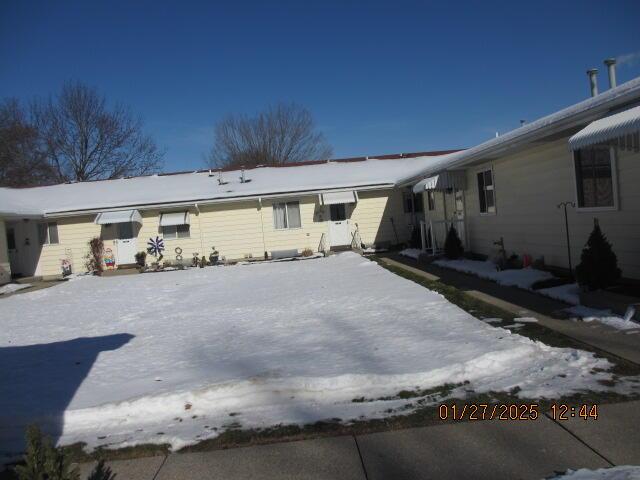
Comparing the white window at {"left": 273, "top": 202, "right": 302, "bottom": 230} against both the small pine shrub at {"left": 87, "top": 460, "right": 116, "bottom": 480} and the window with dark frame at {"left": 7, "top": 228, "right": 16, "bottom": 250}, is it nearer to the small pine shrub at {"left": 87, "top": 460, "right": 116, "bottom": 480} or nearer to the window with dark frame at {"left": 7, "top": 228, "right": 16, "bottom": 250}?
the window with dark frame at {"left": 7, "top": 228, "right": 16, "bottom": 250}

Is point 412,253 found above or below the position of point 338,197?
below

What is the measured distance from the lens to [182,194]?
19672 millimetres

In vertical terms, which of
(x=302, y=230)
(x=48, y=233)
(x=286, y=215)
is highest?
(x=48, y=233)

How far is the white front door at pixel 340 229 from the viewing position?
19.4 meters

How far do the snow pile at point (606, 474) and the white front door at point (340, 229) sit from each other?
1664 cm

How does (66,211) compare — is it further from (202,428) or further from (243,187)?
(202,428)

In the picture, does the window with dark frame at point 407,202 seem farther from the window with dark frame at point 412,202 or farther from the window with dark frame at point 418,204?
the window with dark frame at point 418,204

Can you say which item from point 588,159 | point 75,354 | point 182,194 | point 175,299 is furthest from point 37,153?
point 588,159

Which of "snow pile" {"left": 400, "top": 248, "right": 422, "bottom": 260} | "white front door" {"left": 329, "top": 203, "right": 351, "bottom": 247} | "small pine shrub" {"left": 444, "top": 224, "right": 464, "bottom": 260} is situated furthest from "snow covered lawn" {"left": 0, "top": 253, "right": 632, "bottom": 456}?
"white front door" {"left": 329, "top": 203, "right": 351, "bottom": 247}

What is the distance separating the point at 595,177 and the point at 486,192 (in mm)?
4591

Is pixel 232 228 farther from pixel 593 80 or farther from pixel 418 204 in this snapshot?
pixel 593 80

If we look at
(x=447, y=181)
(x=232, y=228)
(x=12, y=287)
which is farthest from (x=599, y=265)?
(x=12, y=287)

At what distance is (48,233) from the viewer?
1992 cm

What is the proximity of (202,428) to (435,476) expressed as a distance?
1881 mm
